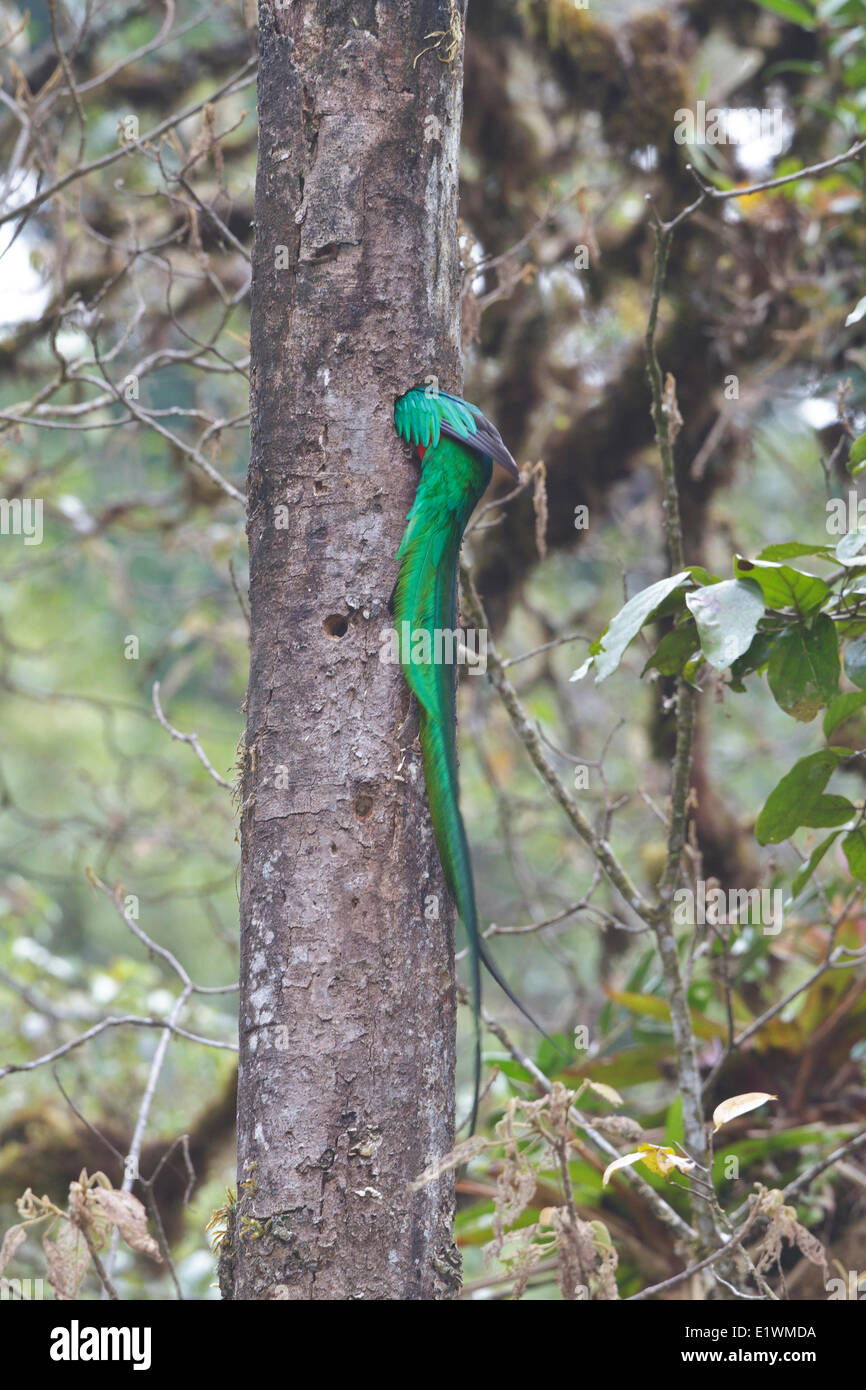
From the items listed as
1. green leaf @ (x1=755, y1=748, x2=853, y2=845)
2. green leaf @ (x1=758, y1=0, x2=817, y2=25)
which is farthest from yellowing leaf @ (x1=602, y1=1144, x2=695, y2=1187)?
green leaf @ (x1=758, y1=0, x2=817, y2=25)

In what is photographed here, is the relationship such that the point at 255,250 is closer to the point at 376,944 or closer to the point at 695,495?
the point at 376,944

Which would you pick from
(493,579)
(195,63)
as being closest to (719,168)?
(493,579)

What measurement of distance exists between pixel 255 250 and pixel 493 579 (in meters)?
2.36

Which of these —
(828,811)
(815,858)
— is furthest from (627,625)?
(815,858)

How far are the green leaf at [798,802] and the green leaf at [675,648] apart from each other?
24 cm

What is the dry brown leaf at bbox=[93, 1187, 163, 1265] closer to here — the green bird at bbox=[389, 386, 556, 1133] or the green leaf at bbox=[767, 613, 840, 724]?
the green bird at bbox=[389, 386, 556, 1133]

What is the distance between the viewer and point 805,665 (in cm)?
170

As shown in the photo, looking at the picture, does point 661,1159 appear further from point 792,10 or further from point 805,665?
point 792,10

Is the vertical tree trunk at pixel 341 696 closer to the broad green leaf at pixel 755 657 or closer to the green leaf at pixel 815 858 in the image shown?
the broad green leaf at pixel 755 657

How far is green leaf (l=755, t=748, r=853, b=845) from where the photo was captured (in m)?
1.85

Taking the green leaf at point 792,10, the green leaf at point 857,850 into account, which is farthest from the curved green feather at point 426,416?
the green leaf at point 792,10

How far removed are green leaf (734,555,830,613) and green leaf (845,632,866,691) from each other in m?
0.13

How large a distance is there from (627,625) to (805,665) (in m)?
0.29

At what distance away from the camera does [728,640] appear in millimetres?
1490
